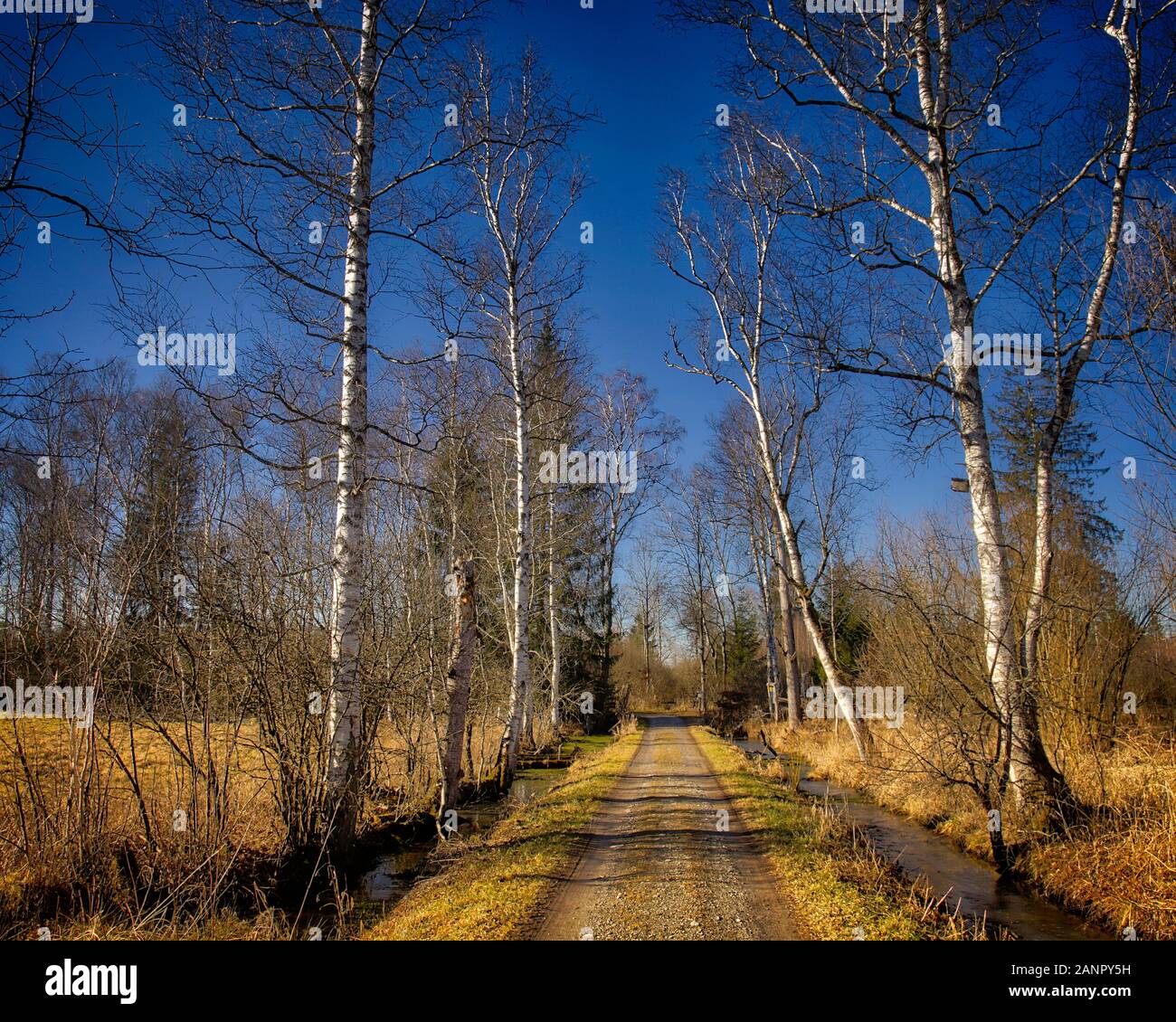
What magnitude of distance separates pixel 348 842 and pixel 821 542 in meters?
19.9

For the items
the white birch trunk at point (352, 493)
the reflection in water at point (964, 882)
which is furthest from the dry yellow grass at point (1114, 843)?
the white birch trunk at point (352, 493)

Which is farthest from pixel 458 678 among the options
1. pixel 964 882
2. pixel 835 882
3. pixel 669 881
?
pixel 964 882

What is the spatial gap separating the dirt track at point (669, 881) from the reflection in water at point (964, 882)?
70.3 inches

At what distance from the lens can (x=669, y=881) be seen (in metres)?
5.65

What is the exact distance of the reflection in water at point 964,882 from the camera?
539 centimetres

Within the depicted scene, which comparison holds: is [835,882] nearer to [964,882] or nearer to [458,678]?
[964,882]

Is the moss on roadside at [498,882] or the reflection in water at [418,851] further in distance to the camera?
the reflection in water at [418,851]

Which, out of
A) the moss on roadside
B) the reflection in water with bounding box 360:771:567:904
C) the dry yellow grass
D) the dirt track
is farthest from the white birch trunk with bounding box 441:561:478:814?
the dry yellow grass

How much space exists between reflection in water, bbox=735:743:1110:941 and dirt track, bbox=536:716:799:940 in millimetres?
1785

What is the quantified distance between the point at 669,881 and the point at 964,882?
11.8ft

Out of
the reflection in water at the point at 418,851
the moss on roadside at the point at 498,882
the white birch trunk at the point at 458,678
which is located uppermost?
the white birch trunk at the point at 458,678

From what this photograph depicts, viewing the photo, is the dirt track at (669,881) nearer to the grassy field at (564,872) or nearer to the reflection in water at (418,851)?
the grassy field at (564,872)


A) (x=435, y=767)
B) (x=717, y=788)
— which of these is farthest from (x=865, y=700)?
(x=435, y=767)

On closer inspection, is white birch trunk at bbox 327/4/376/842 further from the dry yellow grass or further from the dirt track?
the dry yellow grass
